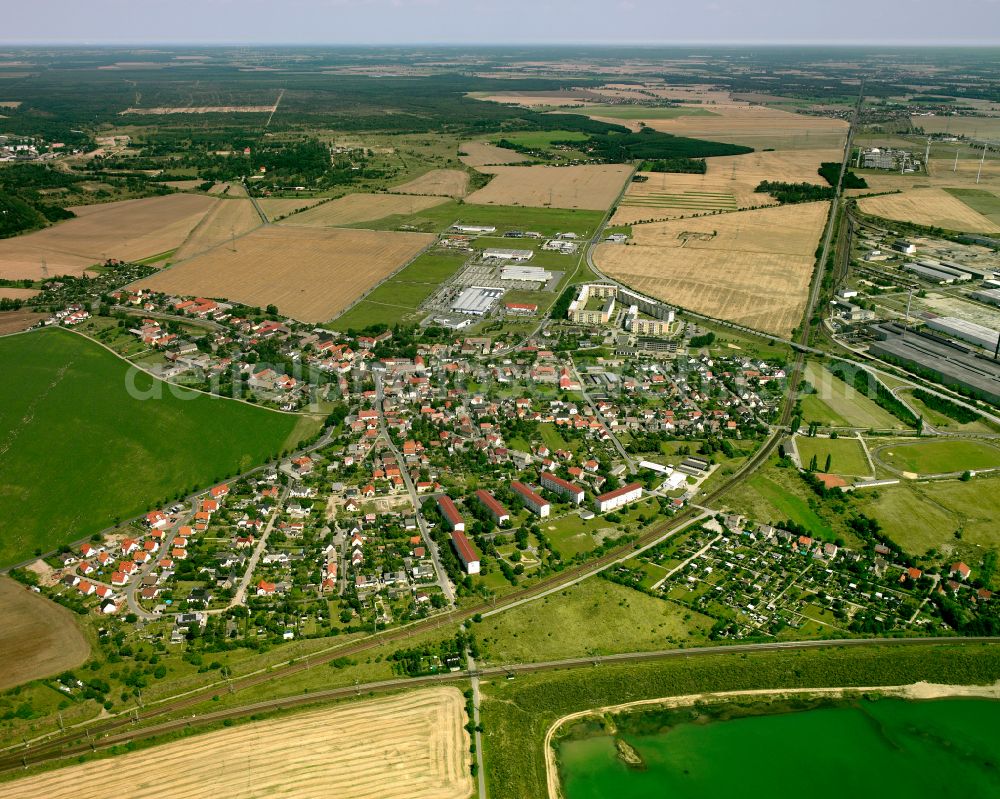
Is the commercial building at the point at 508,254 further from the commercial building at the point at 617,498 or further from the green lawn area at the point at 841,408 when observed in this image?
the commercial building at the point at 617,498

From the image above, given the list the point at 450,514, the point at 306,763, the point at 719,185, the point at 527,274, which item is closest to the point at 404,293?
the point at 527,274

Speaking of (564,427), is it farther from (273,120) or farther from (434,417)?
(273,120)

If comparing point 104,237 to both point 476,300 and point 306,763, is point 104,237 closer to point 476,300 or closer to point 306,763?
point 476,300

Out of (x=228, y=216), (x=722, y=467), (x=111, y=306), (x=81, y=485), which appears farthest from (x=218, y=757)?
(x=228, y=216)

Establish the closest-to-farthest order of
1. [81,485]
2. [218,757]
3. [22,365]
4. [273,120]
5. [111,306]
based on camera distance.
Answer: [218,757], [81,485], [22,365], [111,306], [273,120]

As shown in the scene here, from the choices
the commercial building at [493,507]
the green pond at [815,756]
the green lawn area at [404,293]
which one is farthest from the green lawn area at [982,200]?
the commercial building at [493,507]

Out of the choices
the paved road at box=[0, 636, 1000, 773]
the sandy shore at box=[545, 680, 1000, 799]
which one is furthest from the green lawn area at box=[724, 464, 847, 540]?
the sandy shore at box=[545, 680, 1000, 799]
